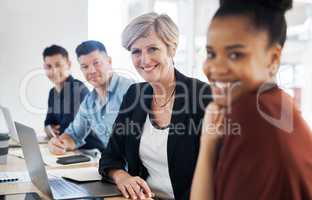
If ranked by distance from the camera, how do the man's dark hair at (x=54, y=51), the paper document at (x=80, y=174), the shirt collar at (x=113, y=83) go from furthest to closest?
the man's dark hair at (x=54, y=51), the shirt collar at (x=113, y=83), the paper document at (x=80, y=174)

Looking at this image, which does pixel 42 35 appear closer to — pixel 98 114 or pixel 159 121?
pixel 98 114

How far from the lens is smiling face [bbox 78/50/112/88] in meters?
2.05

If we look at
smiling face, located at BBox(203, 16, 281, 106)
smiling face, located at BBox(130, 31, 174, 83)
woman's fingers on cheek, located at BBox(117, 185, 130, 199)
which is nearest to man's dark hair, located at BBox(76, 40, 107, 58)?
smiling face, located at BBox(130, 31, 174, 83)

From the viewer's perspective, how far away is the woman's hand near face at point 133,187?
138 cm

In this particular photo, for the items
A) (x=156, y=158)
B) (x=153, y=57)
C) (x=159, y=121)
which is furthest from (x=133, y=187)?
(x=153, y=57)

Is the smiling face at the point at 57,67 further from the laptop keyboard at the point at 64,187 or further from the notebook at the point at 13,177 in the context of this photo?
the laptop keyboard at the point at 64,187

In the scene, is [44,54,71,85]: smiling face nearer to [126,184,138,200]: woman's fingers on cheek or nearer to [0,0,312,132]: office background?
[0,0,312,132]: office background

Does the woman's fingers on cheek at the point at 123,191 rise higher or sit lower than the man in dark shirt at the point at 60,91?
lower

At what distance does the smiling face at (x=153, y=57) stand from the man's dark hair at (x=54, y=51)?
84 cm

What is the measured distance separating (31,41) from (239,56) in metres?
1.51

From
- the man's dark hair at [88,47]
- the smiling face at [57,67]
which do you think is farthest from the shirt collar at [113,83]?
the smiling face at [57,67]

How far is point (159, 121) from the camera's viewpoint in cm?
146

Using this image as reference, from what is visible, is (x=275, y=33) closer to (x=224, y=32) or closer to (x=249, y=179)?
(x=224, y=32)

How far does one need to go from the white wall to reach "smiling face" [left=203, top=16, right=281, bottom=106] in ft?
3.97
